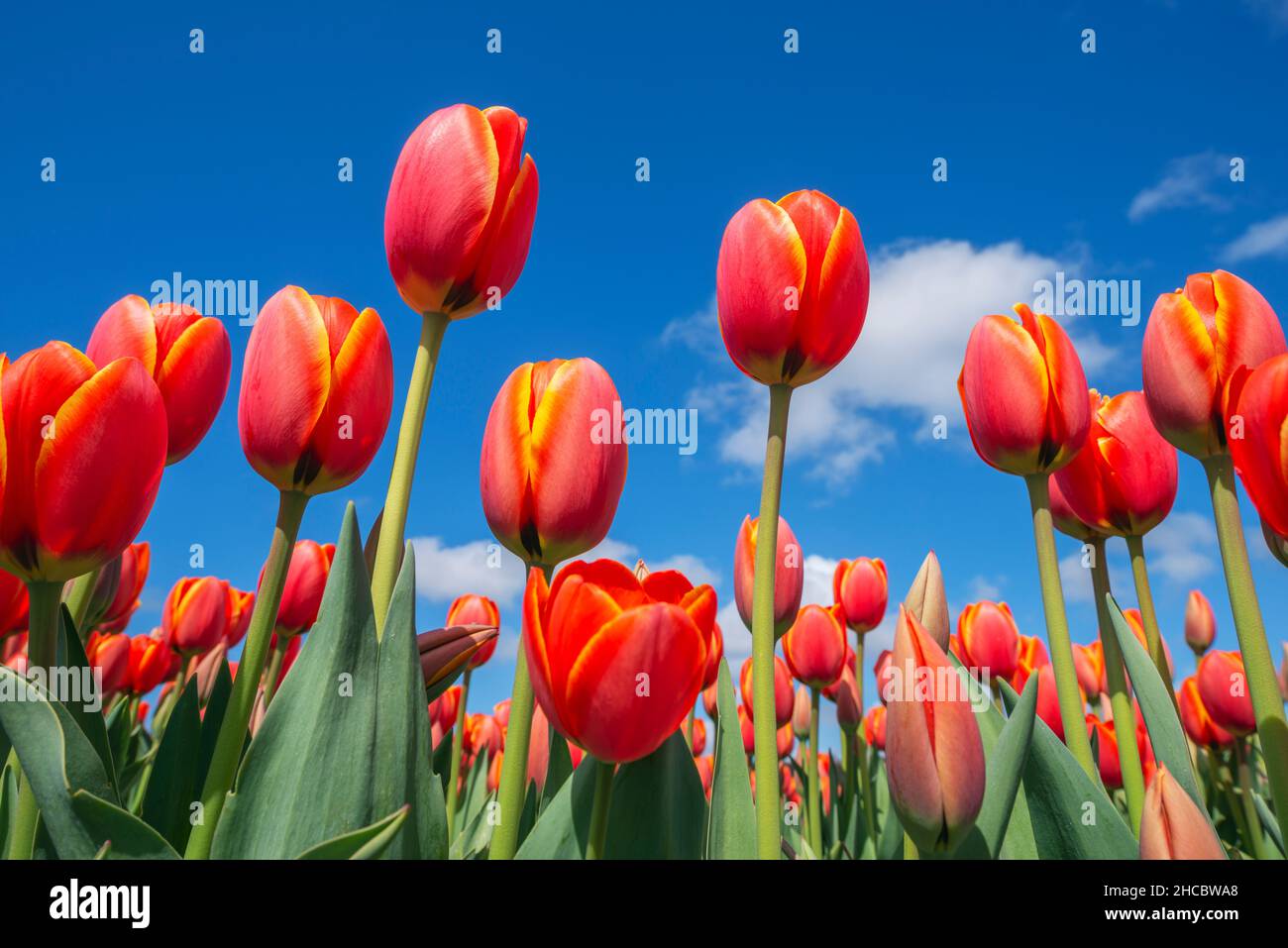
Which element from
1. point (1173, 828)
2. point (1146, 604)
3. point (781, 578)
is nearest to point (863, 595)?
point (781, 578)

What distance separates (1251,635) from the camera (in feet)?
4.21

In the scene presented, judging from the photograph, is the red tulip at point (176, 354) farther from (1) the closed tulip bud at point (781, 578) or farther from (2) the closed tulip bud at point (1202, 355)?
(2) the closed tulip bud at point (1202, 355)

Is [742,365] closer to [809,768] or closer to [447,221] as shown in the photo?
[447,221]

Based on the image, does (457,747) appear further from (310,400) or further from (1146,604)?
(1146,604)

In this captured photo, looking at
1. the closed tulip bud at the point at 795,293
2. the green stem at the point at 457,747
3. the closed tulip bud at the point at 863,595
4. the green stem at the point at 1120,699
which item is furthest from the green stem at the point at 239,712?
the closed tulip bud at the point at 863,595

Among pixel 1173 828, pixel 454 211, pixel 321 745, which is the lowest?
pixel 1173 828

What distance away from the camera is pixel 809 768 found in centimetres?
289

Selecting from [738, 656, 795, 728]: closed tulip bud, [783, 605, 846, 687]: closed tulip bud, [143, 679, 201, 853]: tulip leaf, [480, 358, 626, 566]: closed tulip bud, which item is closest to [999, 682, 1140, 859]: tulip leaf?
[480, 358, 626, 566]: closed tulip bud

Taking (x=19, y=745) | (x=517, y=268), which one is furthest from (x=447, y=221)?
(x=19, y=745)

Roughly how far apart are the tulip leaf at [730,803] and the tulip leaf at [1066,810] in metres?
0.41

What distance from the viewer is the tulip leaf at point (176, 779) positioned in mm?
1407

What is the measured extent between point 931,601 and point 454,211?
1.15 m
